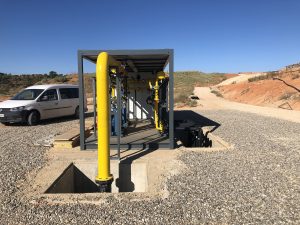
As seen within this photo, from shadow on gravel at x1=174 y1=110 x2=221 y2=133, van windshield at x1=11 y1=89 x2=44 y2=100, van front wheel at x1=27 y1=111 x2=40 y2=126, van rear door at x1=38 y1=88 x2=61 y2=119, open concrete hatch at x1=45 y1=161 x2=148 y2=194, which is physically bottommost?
open concrete hatch at x1=45 y1=161 x2=148 y2=194

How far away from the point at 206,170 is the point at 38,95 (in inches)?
405

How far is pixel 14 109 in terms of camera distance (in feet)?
42.7

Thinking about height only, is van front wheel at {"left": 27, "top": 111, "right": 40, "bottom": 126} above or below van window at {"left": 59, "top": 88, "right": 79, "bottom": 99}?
below

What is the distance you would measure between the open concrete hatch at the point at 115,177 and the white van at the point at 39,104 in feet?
24.4

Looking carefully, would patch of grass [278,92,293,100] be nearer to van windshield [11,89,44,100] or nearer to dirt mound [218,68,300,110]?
dirt mound [218,68,300,110]

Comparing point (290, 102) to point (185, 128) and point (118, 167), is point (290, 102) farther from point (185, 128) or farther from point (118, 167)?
point (118, 167)

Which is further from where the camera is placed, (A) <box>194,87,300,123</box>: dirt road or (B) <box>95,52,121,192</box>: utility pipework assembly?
(A) <box>194,87,300,123</box>: dirt road

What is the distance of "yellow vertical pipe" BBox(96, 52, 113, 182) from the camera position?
5.83 metres

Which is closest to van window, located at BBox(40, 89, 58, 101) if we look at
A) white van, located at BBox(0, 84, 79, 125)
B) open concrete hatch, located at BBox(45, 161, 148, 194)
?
white van, located at BBox(0, 84, 79, 125)

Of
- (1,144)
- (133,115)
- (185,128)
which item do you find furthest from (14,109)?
(185,128)

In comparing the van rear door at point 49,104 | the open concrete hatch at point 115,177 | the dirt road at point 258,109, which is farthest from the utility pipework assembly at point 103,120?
the dirt road at point 258,109

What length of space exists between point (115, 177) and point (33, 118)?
8.28m

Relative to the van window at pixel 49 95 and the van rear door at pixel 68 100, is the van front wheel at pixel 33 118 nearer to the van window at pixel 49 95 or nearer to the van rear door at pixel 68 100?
the van window at pixel 49 95

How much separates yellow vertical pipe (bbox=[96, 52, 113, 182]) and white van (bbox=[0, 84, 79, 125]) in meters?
8.63
